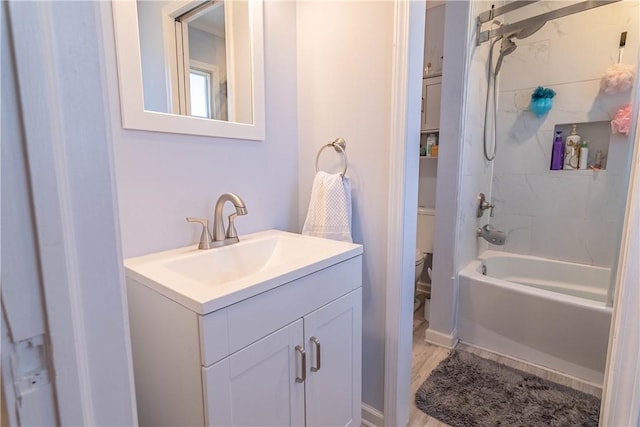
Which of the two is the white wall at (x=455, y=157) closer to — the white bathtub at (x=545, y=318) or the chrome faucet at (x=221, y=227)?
the white bathtub at (x=545, y=318)

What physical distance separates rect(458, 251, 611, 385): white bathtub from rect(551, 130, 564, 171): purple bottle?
2.47 ft

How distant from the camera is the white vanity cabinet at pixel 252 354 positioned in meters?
0.76

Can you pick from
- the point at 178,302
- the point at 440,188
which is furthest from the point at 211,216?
the point at 440,188

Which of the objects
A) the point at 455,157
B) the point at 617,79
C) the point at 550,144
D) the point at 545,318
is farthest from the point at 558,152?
the point at 545,318

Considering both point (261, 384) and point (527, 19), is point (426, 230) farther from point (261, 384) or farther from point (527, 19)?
point (261, 384)

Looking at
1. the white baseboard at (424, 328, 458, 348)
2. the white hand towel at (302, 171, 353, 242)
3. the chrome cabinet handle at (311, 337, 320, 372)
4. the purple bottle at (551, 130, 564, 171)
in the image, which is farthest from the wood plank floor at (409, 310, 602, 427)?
the purple bottle at (551, 130, 564, 171)

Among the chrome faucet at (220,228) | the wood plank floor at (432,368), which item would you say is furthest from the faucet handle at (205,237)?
the wood plank floor at (432,368)

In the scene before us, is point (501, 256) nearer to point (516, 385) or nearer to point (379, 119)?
point (516, 385)

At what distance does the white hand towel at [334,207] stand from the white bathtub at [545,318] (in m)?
1.23

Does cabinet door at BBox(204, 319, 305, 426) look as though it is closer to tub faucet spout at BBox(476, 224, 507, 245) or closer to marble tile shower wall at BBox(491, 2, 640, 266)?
tub faucet spout at BBox(476, 224, 507, 245)

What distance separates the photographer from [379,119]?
1.27 meters

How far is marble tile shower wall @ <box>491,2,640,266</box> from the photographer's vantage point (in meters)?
2.15

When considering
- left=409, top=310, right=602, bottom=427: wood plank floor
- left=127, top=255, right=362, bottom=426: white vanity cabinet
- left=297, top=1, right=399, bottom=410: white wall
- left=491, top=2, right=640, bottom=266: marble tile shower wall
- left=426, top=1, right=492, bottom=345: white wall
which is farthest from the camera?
left=491, top=2, right=640, bottom=266: marble tile shower wall

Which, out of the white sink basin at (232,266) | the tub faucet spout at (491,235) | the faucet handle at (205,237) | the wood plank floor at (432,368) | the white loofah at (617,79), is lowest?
the wood plank floor at (432,368)
